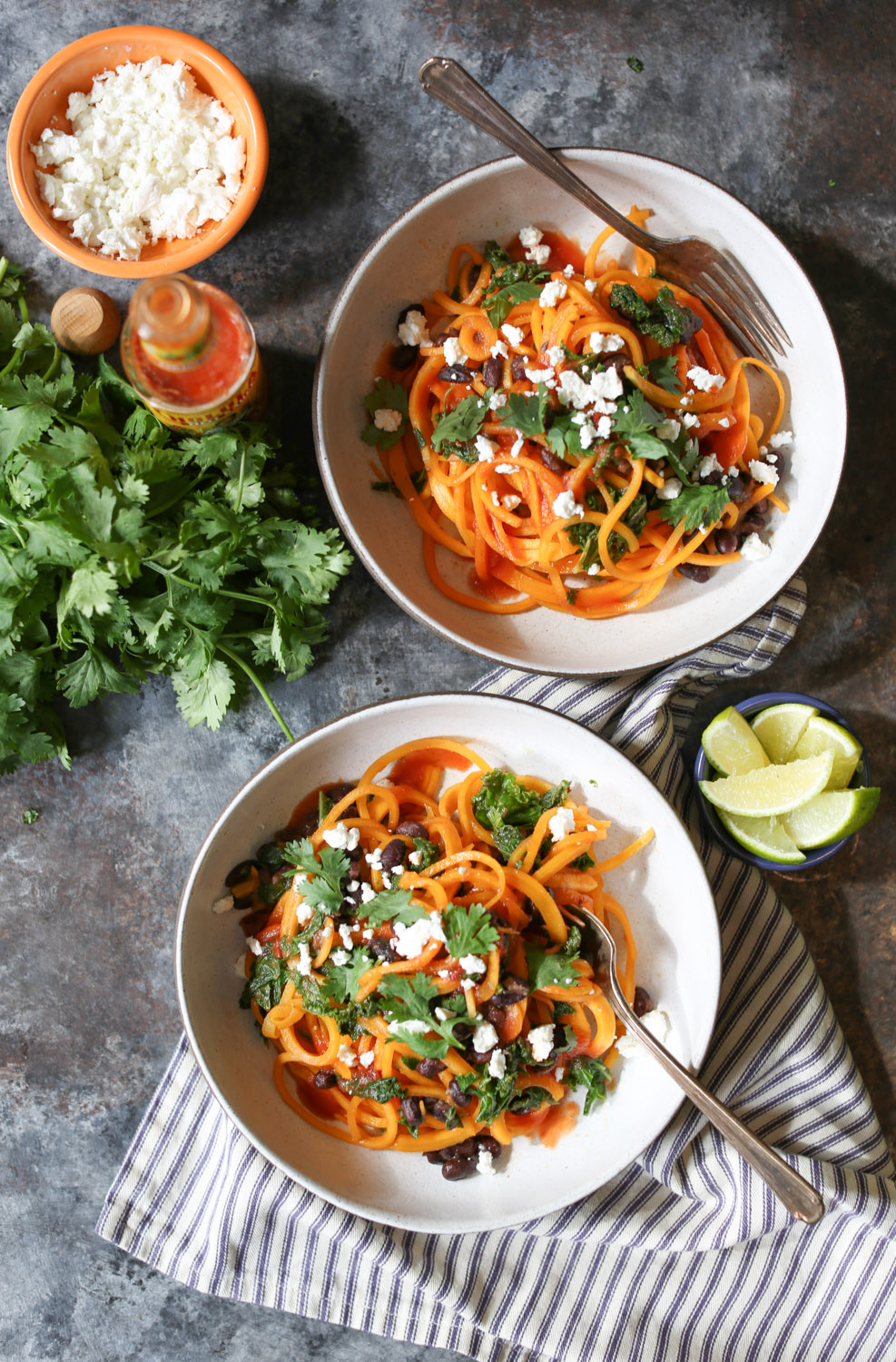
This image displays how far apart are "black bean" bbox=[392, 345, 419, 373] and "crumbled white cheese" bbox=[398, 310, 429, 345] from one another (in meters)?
0.02

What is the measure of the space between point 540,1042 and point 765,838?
0.89 meters

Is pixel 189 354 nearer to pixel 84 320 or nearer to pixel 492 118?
pixel 84 320

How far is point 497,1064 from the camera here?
240 cm

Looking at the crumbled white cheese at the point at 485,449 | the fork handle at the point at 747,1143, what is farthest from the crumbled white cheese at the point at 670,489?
the fork handle at the point at 747,1143

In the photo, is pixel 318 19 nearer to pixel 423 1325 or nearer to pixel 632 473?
pixel 632 473

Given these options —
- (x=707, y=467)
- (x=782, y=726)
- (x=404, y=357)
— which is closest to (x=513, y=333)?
(x=404, y=357)

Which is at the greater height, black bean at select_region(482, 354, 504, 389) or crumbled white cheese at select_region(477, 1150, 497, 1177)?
black bean at select_region(482, 354, 504, 389)

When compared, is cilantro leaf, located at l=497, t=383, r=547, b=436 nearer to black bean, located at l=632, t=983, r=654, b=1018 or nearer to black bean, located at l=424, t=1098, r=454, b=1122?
black bean, located at l=632, t=983, r=654, b=1018

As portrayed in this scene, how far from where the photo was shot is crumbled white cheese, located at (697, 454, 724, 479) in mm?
2613

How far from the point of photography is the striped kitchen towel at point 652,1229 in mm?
2875

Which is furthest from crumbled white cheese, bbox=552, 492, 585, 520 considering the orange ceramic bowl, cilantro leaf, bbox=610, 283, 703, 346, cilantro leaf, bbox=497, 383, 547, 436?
the orange ceramic bowl

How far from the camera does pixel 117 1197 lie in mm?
2967

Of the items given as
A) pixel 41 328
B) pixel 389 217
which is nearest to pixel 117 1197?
pixel 41 328

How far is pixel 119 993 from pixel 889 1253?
98.7 inches
